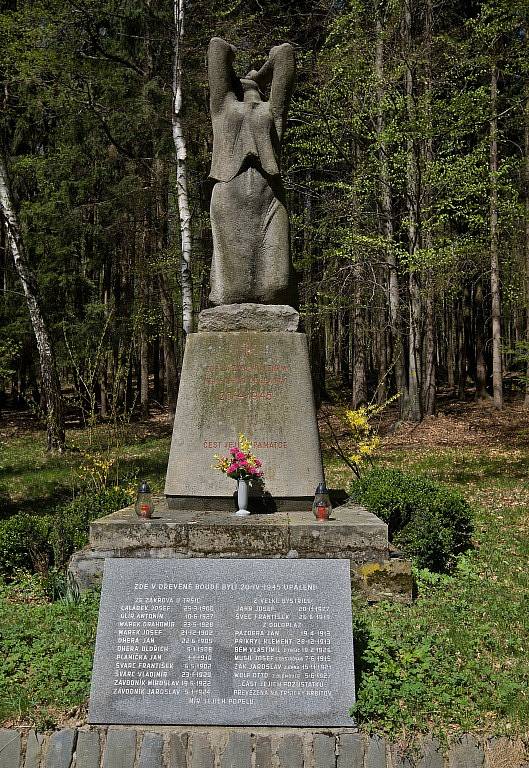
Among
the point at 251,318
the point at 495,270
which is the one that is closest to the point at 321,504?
the point at 251,318

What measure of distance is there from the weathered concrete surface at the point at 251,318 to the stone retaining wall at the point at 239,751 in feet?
13.4

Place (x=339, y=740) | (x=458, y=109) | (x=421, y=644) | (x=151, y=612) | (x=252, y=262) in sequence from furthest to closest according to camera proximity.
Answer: (x=458, y=109) → (x=252, y=262) → (x=421, y=644) → (x=151, y=612) → (x=339, y=740)

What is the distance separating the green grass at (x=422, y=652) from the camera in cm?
426

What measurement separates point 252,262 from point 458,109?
10.4 metres

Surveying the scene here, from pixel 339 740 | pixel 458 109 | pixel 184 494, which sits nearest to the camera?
pixel 339 740

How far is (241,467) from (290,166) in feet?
53.0

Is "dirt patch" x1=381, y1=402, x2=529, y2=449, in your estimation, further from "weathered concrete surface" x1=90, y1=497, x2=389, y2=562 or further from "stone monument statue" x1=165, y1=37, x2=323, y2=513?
"weathered concrete surface" x1=90, y1=497, x2=389, y2=562

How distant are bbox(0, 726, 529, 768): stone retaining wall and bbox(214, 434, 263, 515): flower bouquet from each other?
285 centimetres

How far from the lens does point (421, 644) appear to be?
5.20 metres

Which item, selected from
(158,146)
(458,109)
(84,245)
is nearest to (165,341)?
(84,245)

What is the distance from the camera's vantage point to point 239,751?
377 cm

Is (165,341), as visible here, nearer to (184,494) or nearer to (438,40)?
(438,40)

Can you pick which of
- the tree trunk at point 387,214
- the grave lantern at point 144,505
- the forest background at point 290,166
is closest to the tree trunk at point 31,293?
the forest background at point 290,166

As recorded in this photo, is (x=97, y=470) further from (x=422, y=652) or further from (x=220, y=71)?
(x=422, y=652)
